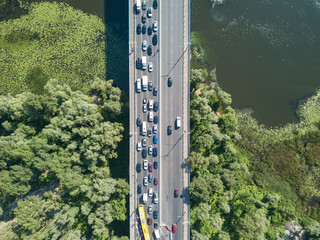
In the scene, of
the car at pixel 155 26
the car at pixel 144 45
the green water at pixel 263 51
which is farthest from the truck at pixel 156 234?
the car at pixel 155 26

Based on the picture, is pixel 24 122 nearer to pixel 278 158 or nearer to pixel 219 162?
pixel 219 162

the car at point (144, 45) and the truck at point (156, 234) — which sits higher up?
A: the car at point (144, 45)

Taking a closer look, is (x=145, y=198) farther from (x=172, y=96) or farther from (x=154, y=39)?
(x=154, y=39)

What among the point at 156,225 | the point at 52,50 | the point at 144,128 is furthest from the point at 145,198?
the point at 52,50

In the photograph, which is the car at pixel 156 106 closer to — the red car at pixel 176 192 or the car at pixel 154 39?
the car at pixel 154 39

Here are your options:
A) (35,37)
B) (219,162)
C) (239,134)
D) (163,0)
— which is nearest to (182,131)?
(219,162)

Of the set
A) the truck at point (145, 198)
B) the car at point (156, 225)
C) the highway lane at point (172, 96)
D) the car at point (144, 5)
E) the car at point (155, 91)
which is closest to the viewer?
the truck at point (145, 198)
